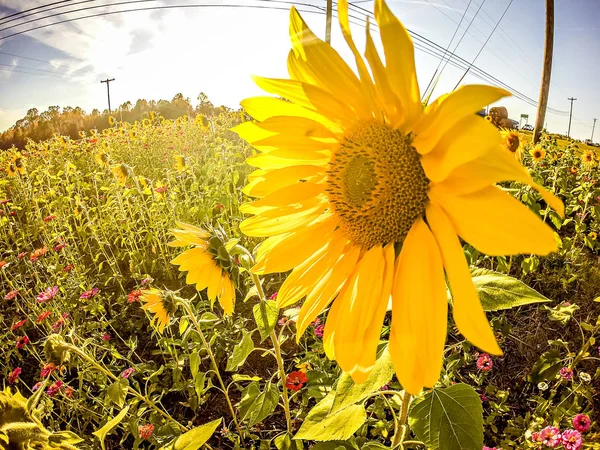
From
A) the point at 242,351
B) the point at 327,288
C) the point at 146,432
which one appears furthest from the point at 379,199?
the point at 146,432

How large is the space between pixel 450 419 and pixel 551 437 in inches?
42.7

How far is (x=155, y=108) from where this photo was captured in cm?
1991

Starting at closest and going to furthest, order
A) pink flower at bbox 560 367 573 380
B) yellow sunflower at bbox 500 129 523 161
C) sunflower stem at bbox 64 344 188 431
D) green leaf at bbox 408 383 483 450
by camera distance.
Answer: green leaf at bbox 408 383 483 450 → sunflower stem at bbox 64 344 188 431 → pink flower at bbox 560 367 573 380 → yellow sunflower at bbox 500 129 523 161

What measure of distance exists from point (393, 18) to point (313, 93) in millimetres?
161

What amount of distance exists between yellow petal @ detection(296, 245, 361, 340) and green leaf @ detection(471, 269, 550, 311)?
23cm

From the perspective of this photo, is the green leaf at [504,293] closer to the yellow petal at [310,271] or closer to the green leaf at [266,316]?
the yellow petal at [310,271]

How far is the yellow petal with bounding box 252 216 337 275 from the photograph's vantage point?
75 centimetres

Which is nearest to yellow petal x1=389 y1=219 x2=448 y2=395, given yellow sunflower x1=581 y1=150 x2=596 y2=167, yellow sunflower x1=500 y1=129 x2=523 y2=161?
yellow sunflower x1=500 y1=129 x2=523 y2=161

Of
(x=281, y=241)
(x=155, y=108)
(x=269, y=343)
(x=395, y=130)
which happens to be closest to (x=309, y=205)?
(x=281, y=241)

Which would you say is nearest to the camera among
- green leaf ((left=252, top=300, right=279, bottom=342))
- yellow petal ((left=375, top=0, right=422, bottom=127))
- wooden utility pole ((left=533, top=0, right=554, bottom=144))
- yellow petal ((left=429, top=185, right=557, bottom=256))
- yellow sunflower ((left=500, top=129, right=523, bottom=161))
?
yellow petal ((left=429, top=185, right=557, bottom=256))

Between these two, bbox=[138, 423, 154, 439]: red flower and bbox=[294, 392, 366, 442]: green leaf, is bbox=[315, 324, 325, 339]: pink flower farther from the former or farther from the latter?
bbox=[294, 392, 366, 442]: green leaf

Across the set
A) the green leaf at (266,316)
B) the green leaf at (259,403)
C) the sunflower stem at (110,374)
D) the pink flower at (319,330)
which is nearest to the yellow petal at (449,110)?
the green leaf at (266,316)

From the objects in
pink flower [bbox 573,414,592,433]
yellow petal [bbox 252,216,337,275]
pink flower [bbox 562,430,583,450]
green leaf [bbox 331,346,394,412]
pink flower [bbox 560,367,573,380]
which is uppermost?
yellow petal [bbox 252,216,337,275]

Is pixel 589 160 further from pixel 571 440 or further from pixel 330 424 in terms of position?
pixel 330 424
